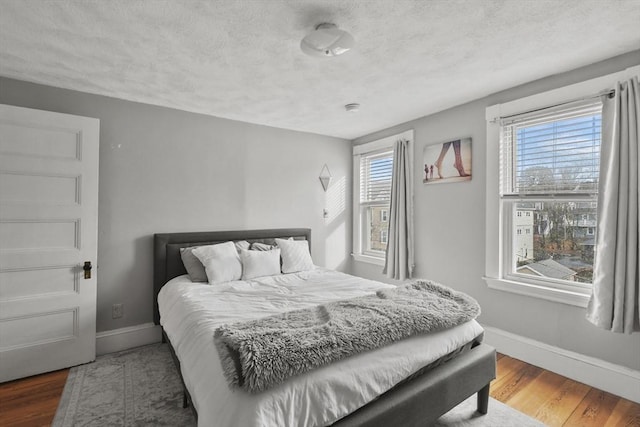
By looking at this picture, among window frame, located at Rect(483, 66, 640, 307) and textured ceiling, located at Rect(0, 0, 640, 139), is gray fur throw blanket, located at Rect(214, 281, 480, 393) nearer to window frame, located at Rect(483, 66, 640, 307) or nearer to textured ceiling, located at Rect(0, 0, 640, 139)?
window frame, located at Rect(483, 66, 640, 307)

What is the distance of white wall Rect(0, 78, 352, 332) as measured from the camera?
9.62ft

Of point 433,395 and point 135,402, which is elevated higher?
point 433,395

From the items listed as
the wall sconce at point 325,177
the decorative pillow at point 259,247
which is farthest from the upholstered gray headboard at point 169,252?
the wall sconce at point 325,177

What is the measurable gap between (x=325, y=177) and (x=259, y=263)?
5.64 feet

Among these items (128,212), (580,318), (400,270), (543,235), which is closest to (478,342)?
(580,318)

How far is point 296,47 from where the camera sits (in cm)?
207

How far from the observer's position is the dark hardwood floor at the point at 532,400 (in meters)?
2.00

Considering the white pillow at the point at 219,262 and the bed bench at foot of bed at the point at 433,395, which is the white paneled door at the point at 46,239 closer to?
the white pillow at the point at 219,262

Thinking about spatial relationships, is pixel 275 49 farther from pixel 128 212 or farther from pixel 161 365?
pixel 161 365

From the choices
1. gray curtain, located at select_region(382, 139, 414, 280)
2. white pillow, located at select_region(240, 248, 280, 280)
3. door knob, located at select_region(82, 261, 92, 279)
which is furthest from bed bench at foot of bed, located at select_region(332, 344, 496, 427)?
door knob, located at select_region(82, 261, 92, 279)

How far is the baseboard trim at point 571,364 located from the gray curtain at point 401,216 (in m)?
1.08

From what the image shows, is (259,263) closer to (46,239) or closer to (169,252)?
(169,252)

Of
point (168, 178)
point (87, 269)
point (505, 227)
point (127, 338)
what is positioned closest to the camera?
point (87, 269)

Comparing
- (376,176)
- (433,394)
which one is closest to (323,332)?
(433,394)
